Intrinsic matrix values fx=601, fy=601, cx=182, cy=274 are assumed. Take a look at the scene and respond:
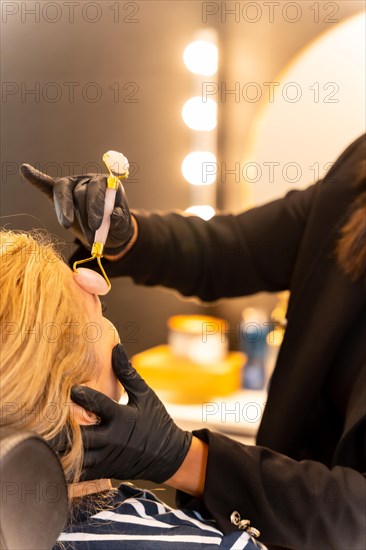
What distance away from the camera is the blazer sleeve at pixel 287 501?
3.00 feet

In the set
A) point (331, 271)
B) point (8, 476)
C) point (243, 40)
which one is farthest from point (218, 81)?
point (8, 476)

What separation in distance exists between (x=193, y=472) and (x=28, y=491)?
0.38 meters

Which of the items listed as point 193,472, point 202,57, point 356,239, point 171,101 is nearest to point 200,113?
point 202,57

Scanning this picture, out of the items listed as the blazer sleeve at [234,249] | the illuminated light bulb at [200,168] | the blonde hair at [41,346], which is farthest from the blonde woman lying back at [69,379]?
the illuminated light bulb at [200,168]

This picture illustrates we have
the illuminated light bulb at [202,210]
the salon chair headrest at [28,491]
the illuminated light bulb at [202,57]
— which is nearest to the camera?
the salon chair headrest at [28,491]

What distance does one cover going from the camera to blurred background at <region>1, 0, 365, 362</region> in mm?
1089

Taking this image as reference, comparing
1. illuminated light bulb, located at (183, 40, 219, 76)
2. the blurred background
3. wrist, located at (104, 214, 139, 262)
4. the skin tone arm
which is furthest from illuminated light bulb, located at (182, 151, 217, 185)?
the skin tone arm

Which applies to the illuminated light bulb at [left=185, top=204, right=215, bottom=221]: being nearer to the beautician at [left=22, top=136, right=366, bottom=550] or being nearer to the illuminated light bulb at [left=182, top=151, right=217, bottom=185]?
the illuminated light bulb at [left=182, top=151, right=217, bottom=185]

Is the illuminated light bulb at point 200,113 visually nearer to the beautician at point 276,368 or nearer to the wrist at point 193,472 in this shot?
the beautician at point 276,368

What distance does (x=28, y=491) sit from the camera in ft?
2.03

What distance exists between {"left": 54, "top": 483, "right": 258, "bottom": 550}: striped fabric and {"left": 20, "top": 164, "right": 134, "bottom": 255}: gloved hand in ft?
1.38

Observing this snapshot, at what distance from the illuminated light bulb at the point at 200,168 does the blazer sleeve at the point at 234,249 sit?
74cm

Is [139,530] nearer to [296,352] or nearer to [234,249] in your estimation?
[296,352]

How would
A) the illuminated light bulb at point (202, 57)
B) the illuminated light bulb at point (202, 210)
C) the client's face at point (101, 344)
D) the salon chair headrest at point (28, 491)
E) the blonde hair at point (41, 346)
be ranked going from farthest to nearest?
the illuminated light bulb at point (202, 210) → the illuminated light bulb at point (202, 57) → the client's face at point (101, 344) → the blonde hair at point (41, 346) → the salon chair headrest at point (28, 491)
